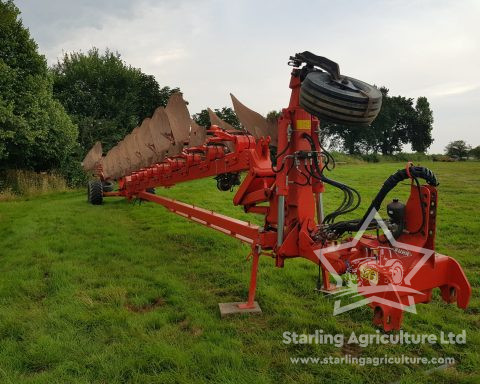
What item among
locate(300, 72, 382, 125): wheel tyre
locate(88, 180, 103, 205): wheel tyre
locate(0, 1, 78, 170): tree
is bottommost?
locate(88, 180, 103, 205): wheel tyre

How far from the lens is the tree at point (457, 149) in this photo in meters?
40.2

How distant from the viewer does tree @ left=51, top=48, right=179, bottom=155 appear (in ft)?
95.0

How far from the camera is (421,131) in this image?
5491cm

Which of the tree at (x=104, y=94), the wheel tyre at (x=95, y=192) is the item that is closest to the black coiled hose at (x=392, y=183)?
the wheel tyre at (x=95, y=192)

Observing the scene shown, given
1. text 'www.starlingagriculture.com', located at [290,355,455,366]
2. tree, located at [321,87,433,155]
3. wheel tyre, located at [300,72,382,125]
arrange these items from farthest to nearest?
tree, located at [321,87,433,155], text 'www.starlingagriculture.com', located at [290,355,455,366], wheel tyre, located at [300,72,382,125]

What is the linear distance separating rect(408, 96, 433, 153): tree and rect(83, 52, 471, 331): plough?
178 feet

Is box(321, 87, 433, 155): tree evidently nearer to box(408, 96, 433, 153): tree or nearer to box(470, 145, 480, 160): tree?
box(408, 96, 433, 153): tree

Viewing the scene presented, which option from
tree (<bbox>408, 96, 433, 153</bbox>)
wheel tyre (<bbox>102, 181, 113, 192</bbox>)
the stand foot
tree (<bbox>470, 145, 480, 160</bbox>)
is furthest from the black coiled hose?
tree (<bbox>408, 96, 433, 153</bbox>)

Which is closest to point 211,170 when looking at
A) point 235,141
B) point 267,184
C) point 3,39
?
point 235,141

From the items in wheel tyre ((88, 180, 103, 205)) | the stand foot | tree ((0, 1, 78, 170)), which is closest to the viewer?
the stand foot

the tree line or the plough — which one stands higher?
the tree line

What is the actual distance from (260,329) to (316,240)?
112 centimetres

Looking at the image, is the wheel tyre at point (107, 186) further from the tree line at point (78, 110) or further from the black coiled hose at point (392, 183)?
the black coiled hose at point (392, 183)

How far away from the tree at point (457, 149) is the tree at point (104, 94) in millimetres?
29415
